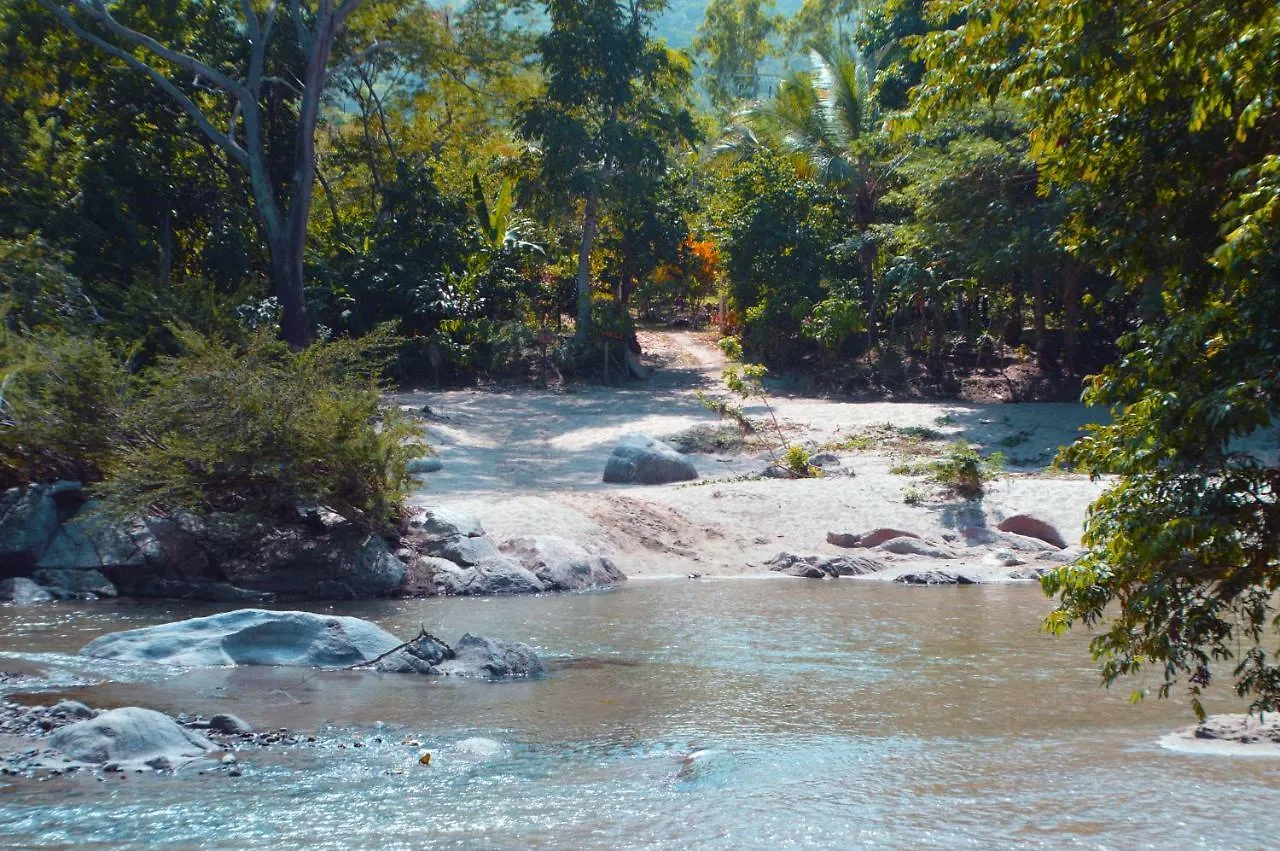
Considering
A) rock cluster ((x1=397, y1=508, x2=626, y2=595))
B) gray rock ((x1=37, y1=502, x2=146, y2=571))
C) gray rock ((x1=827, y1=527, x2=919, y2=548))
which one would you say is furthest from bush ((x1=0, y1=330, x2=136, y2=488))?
gray rock ((x1=827, y1=527, x2=919, y2=548))

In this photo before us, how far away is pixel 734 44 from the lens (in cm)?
5197

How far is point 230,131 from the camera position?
72.9ft

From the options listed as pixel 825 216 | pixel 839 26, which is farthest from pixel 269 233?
pixel 839 26

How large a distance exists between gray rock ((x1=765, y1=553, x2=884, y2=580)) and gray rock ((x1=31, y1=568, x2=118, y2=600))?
760cm

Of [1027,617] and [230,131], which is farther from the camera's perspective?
[230,131]

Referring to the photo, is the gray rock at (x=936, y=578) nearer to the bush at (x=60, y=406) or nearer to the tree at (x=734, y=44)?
the bush at (x=60, y=406)

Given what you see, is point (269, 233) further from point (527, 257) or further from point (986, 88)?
point (986, 88)

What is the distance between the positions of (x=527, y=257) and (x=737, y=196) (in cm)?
530

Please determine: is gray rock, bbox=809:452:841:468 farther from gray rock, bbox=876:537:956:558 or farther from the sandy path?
gray rock, bbox=876:537:956:558

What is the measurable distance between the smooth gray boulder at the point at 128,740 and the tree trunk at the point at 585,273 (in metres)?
20.2

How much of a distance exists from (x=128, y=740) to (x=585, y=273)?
2128 centimetres

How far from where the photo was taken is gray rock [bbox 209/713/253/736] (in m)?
6.65

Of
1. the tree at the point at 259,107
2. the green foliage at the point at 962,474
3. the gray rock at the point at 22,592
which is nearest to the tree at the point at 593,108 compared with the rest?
the tree at the point at 259,107

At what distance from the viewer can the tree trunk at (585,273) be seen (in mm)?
26156
